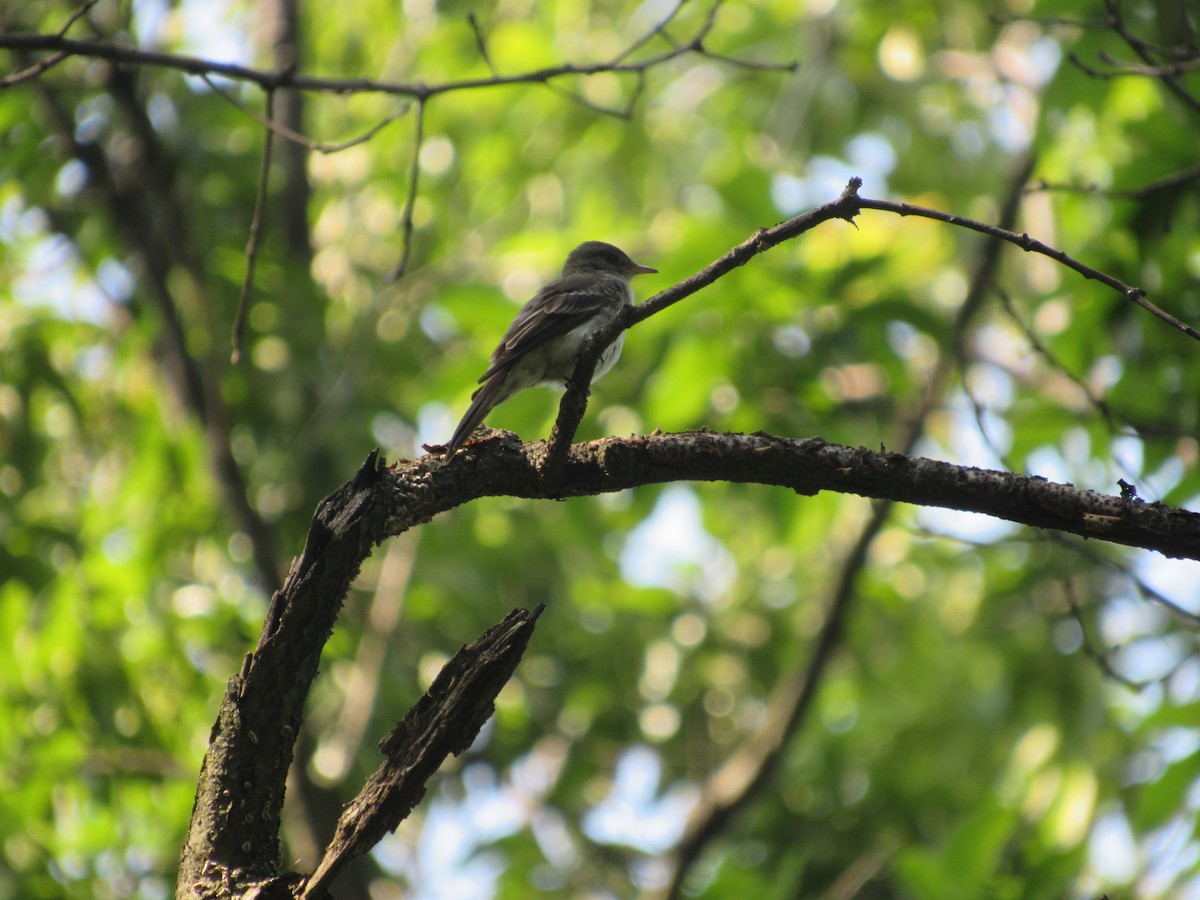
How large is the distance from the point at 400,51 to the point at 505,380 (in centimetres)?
498

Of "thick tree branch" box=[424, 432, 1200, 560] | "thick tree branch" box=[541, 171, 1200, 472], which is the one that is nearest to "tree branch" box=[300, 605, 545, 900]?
"thick tree branch" box=[424, 432, 1200, 560]

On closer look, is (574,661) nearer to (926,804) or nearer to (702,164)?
(926,804)

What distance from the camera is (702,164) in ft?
28.3

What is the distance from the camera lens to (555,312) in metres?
5.57

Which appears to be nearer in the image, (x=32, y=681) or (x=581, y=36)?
(x=32, y=681)

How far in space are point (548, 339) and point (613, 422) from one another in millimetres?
1473

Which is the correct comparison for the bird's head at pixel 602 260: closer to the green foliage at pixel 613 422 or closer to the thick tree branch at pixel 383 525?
the green foliage at pixel 613 422

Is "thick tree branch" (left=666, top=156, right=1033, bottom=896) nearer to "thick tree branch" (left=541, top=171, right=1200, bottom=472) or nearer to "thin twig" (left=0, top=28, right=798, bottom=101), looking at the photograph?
"thin twig" (left=0, top=28, right=798, bottom=101)

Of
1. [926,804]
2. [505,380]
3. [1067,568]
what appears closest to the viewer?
[505,380]

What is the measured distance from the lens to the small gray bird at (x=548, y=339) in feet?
16.4

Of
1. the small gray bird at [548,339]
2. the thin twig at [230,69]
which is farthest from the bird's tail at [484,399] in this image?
the thin twig at [230,69]

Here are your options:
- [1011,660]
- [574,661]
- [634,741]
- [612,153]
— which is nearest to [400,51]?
[612,153]

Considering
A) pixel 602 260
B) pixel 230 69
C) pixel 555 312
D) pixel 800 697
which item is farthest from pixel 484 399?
pixel 800 697

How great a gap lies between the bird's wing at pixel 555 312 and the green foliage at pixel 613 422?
0.25 meters
